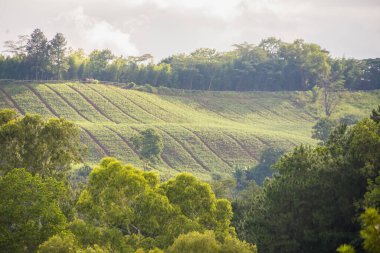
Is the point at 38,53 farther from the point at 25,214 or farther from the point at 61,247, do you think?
the point at 61,247

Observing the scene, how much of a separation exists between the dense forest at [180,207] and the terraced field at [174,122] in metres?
70.9

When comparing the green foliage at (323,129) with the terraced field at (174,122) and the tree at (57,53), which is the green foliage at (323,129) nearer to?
the terraced field at (174,122)

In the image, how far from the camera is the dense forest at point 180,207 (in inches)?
1826

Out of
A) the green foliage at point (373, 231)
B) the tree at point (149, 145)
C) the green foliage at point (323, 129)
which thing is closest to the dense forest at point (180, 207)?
the green foliage at point (373, 231)

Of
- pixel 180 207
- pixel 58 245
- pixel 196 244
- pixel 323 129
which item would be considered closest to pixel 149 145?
pixel 323 129

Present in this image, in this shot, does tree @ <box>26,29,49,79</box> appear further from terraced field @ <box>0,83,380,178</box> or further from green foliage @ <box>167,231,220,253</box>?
green foliage @ <box>167,231,220,253</box>

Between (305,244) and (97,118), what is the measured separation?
111m

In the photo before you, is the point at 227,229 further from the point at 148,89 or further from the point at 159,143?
the point at 148,89

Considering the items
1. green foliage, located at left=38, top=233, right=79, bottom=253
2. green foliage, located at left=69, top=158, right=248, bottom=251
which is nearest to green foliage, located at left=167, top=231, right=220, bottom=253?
green foliage, located at left=69, top=158, right=248, bottom=251

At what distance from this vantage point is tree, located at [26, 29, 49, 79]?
186m

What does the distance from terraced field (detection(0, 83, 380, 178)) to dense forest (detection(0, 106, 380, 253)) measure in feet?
233

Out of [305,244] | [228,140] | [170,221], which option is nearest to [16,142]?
[170,221]

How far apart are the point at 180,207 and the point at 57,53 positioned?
485ft

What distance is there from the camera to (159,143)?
130 metres
